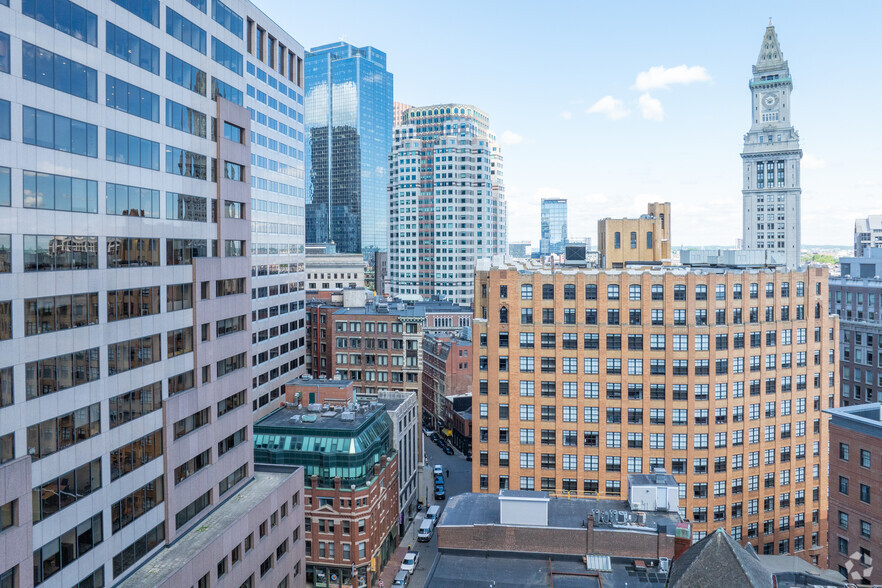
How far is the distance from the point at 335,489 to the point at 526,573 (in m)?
32.4

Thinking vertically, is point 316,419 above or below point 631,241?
below

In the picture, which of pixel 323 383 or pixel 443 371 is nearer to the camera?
pixel 323 383

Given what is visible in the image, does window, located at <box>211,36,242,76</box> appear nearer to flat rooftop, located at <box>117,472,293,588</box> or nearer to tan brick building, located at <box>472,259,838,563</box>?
flat rooftop, located at <box>117,472,293,588</box>

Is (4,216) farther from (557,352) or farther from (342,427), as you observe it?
(557,352)

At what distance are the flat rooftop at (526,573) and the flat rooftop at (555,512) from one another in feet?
9.83

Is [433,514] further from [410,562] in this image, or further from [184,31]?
[184,31]

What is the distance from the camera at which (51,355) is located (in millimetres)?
37750

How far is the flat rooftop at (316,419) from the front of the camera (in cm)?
8619

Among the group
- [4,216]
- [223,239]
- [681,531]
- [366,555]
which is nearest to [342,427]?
[366,555]

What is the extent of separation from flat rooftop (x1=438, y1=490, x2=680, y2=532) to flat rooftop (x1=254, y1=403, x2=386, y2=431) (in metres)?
21.0

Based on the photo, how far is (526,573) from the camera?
189ft

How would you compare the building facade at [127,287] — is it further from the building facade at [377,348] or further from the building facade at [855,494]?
the building facade at [377,348]

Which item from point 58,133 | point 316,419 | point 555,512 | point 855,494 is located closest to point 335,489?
point 316,419

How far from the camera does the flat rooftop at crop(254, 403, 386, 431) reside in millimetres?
86188
